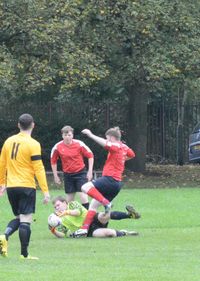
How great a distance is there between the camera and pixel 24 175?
40.2 feet

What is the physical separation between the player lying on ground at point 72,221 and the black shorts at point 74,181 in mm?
1814

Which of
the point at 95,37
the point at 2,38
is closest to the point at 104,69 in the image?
the point at 95,37

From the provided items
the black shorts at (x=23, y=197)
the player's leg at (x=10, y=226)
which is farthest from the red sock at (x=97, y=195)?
the black shorts at (x=23, y=197)

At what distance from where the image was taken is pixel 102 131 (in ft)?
111

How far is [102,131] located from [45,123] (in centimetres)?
214

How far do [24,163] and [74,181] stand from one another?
5.23 meters

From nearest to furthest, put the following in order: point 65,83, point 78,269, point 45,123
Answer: point 78,269 → point 65,83 → point 45,123

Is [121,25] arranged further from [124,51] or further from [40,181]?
[40,181]

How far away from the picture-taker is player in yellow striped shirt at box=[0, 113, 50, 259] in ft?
39.9

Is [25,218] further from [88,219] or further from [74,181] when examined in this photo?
[74,181]

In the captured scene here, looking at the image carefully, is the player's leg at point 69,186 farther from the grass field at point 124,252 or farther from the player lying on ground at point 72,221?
the player lying on ground at point 72,221

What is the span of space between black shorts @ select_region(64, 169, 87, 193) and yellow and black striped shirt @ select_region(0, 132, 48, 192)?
5.04 m

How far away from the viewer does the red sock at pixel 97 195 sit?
49.4 ft

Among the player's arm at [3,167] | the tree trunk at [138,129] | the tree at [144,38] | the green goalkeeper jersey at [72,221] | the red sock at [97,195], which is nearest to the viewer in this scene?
the player's arm at [3,167]
